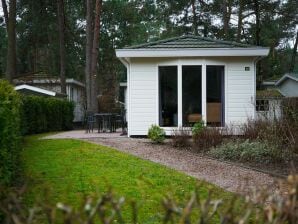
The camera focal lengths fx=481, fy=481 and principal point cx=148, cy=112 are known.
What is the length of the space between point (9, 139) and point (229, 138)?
7299mm

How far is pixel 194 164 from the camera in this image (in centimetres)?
986

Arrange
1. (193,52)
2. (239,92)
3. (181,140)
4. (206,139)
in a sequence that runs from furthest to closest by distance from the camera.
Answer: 1. (239,92)
2. (193,52)
3. (181,140)
4. (206,139)

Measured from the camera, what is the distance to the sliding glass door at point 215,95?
→ 14641 mm

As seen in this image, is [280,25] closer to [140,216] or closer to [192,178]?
[192,178]

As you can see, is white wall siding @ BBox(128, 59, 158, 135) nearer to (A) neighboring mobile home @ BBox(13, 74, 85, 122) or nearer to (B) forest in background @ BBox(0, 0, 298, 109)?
(B) forest in background @ BBox(0, 0, 298, 109)

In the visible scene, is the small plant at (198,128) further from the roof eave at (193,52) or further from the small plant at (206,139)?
the roof eave at (193,52)

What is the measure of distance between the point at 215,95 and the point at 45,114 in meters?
7.42

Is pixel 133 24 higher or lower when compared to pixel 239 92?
higher

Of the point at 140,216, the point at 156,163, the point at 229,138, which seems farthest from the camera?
the point at 229,138

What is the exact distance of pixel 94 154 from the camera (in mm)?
10789

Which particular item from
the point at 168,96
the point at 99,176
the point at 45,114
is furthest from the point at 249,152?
the point at 45,114

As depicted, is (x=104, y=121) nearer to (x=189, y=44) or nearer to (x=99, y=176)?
(x=189, y=44)

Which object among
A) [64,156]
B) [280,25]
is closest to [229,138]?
[64,156]

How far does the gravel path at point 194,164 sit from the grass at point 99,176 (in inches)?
16.0
